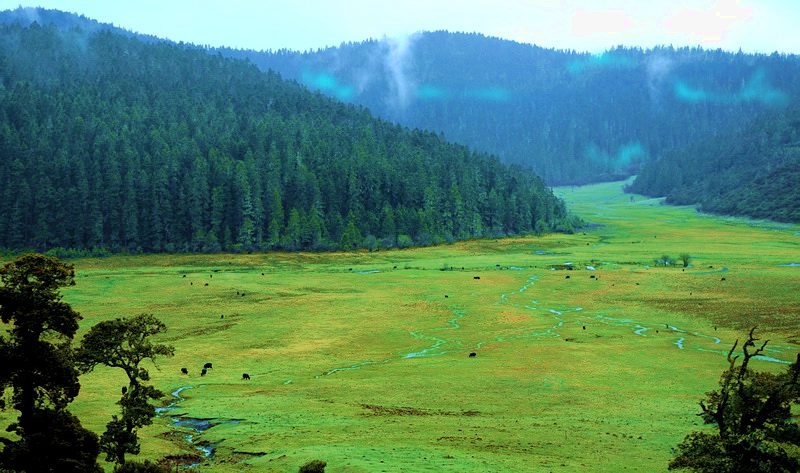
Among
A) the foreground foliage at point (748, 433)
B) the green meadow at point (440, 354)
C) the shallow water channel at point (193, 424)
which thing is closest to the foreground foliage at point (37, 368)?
the green meadow at point (440, 354)

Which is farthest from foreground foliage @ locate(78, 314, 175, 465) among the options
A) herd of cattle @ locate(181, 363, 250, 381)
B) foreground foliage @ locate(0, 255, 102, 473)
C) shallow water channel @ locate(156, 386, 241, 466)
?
herd of cattle @ locate(181, 363, 250, 381)

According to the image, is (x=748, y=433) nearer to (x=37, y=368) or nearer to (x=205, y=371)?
(x=37, y=368)

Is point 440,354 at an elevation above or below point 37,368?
below

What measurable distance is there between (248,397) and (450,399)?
1608cm

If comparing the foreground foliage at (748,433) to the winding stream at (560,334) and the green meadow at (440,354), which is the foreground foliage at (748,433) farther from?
the winding stream at (560,334)

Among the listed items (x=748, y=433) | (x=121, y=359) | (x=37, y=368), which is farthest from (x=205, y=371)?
(x=748, y=433)

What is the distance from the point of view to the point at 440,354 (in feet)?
260

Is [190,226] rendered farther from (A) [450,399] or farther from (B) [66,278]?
(B) [66,278]

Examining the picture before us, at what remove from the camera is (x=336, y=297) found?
118 meters

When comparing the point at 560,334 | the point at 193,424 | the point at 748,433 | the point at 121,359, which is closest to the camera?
the point at 748,433

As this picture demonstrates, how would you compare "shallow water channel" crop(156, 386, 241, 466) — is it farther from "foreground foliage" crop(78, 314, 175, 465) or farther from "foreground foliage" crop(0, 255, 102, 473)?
"foreground foliage" crop(0, 255, 102, 473)

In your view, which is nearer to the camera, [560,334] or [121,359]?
[121,359]

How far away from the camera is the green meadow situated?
144ft

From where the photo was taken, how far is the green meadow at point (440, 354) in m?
43.8
